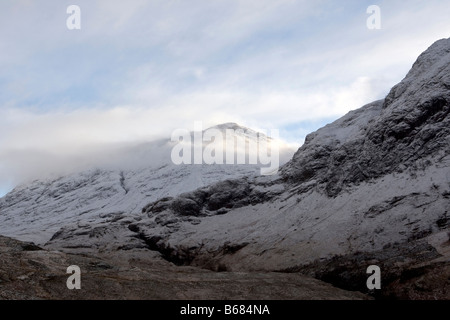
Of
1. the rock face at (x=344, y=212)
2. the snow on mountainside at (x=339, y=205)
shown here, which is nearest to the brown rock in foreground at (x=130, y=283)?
the rock face at (x=344, y=212)

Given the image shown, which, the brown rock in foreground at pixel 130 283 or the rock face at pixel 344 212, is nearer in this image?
the brown rock in foreground at pixel 130 283

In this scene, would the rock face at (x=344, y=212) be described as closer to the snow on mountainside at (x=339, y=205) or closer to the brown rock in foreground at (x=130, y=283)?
the snow on mountainside at (x=339, y=205)

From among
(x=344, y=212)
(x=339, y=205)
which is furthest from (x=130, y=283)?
(x=339, y=205)

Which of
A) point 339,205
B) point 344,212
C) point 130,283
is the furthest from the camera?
point 339,205

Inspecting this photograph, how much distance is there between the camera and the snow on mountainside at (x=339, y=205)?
38.4 m

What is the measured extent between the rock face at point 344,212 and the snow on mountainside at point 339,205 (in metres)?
0.14

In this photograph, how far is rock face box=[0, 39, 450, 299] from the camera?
34.8 meters

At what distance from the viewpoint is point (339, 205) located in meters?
48.2

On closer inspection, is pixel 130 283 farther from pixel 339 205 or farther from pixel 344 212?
pixel 339 205

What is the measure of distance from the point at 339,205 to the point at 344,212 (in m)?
2.42

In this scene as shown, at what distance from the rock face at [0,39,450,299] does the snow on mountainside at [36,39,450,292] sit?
14 cm

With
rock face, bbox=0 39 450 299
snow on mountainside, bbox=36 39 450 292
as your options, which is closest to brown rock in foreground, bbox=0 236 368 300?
rock face, bbox=0 39 450 299
